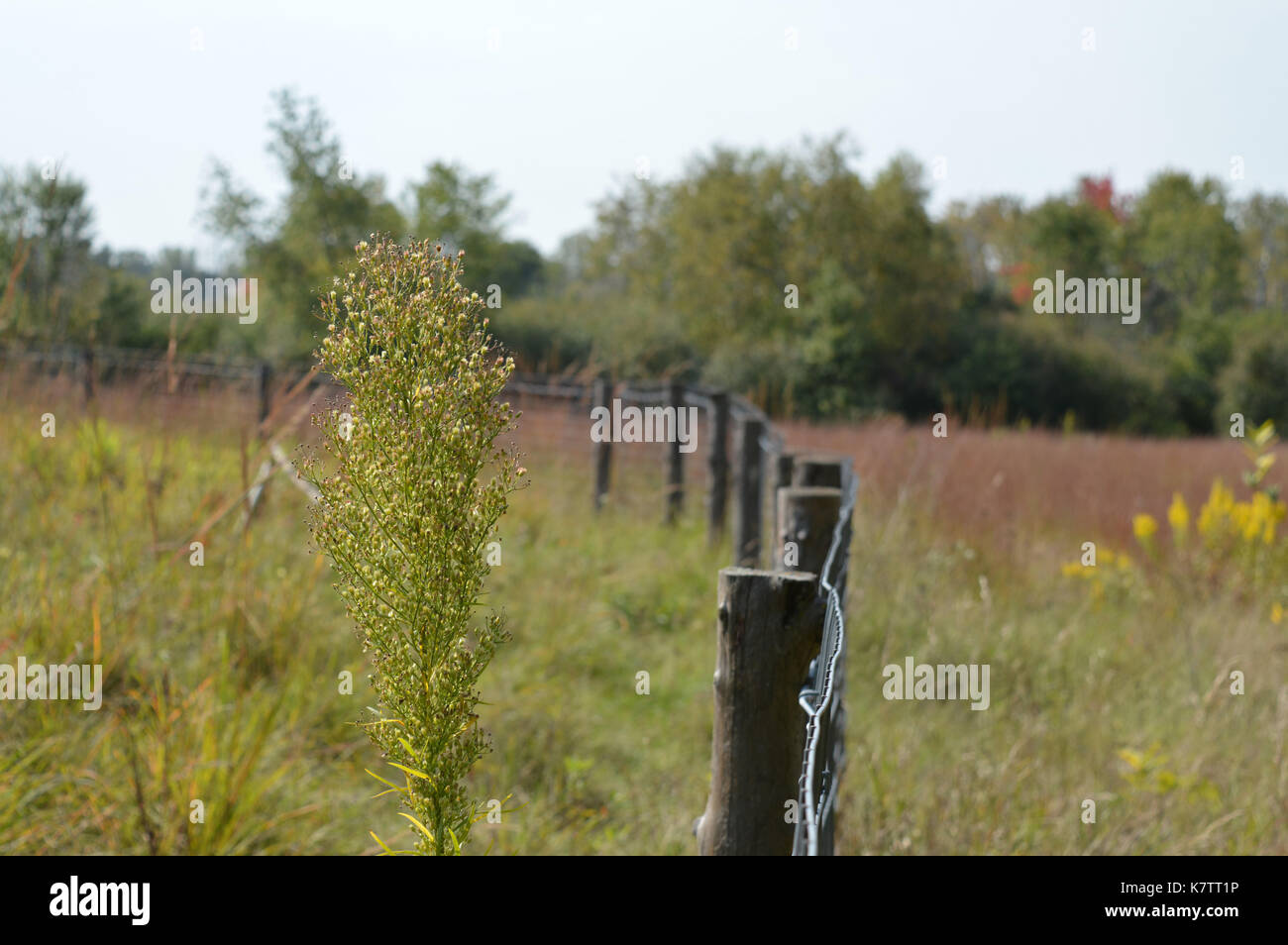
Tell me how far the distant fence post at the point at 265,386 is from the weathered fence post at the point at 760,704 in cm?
1004

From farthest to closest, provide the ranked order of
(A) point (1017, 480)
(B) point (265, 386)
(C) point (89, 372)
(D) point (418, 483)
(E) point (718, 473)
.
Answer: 1. (B) point (265, 386)
2. (A) point (1017, 480)
3. (E) point (718, 473)
4. (C) point (89, 372)
5. (D) point (418, 483)

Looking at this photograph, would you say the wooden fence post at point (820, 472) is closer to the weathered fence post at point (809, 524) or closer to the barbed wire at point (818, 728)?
the weathered fence post at point (809, 524)

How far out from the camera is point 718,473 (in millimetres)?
8102

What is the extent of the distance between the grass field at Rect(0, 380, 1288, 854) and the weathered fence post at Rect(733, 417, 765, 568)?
0.49 meters

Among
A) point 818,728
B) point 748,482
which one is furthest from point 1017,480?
point 818,728

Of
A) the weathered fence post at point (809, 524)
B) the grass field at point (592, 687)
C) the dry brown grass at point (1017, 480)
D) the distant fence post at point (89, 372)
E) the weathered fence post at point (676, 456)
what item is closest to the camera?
the weathered fence post at point (809, 524)

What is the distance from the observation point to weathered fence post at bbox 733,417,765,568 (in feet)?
21.3

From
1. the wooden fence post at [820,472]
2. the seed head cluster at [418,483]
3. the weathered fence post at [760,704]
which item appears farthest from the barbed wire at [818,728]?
the wooden fence post at [820,472]

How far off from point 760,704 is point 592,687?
353 centimetres

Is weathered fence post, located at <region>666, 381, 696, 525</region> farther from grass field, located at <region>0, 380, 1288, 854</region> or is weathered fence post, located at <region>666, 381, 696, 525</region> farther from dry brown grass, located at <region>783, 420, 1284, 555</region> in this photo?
grass field, located at <region>0, 380, 1288, 854</region>

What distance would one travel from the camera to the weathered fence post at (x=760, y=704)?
1.57 m

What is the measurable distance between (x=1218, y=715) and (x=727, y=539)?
3900 millimetres

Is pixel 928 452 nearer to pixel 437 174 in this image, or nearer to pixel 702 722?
pixel 702 722

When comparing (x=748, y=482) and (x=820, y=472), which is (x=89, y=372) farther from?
(x=748, y=482)
